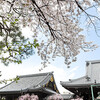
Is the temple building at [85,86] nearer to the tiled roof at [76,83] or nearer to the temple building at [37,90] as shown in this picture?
the tiled roof at [76,83]

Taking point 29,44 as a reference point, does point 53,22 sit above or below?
above

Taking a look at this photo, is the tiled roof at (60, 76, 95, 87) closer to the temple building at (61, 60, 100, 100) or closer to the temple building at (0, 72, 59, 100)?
the temple building at (61, 60, 100, 100)

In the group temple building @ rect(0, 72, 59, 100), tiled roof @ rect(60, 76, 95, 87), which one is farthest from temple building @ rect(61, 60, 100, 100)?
temple building @ rect(0, 72, 59, 100)

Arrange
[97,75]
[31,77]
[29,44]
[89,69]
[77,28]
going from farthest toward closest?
[31,77], [89,69], [97,75], [77,28], [29,44]

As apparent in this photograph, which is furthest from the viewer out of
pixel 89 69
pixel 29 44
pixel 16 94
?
pixel 16 94

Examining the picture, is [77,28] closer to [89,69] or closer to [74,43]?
[74,43]

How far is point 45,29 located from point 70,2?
65.0 inches

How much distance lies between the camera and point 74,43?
548 cm

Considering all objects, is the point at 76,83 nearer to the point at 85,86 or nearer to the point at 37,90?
the point at 85,86

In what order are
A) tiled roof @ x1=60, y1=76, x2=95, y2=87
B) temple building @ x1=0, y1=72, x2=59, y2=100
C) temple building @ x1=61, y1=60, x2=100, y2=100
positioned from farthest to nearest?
1. temple building @ x1=0, y1=72, x2=59, y2=100
2. tiled roof @ x1=60, y1=76, x2=95, y2=87
3. temple building @ x1=61, y1=60, x2=100, y2=100

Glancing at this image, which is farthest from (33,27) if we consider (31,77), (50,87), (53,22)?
(31,77)

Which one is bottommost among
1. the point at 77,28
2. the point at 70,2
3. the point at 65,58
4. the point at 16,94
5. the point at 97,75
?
the point at 16,94

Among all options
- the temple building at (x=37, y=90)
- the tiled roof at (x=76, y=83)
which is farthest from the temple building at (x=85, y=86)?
the temple building at (x=37, y=90)

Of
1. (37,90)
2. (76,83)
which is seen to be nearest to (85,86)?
(76,83)
